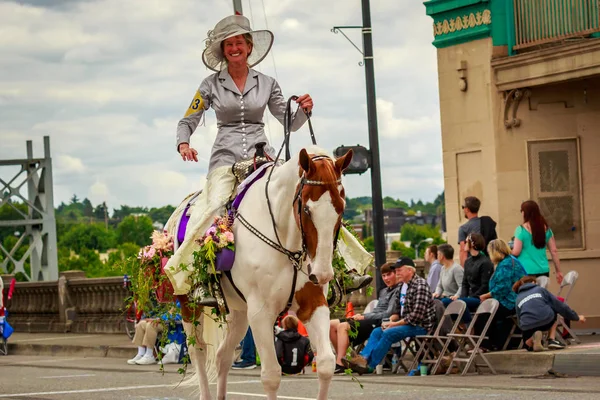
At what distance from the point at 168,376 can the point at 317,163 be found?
8.99 metres

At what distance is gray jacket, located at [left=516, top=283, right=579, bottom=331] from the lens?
612 inches

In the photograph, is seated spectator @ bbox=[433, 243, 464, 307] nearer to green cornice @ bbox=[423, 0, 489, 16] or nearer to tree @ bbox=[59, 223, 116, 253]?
green cornice @ bbox=[423, 0, 489, 16]

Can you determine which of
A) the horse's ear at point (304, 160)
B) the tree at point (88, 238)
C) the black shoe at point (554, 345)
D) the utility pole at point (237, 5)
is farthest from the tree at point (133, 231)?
the horse's ear at point (304, 160)

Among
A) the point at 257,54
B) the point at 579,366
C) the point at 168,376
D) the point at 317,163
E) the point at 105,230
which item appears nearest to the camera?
the point at 317,163

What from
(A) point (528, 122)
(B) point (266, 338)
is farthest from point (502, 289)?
(B) point (266, 338)

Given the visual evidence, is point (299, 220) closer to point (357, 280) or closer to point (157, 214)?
point (357, 280)

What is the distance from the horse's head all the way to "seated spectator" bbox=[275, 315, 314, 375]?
287 inches

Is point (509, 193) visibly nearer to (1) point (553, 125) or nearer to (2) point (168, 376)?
(1) point (553, 125)

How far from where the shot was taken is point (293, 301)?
952 cm

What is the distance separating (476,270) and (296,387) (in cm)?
371

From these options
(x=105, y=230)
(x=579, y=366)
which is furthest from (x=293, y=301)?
(x=105, y=230)

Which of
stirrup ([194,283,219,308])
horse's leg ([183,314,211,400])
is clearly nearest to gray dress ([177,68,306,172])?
stirrup ([194,283,219,308])

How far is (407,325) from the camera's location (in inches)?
652

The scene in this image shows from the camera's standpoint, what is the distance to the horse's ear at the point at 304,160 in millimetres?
8992
